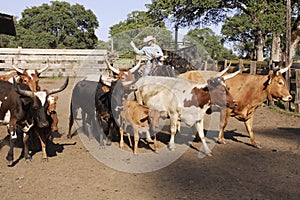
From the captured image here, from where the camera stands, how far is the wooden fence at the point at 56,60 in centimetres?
2403

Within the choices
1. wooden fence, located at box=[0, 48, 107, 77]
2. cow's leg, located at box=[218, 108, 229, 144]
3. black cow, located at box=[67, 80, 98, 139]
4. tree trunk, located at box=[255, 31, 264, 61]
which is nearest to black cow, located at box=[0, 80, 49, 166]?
black cow, located at box=[67, 80, 98, 139]

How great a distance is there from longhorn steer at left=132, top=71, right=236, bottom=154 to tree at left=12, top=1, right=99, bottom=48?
162ft

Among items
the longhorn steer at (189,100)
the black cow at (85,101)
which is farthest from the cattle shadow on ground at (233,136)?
the black cow at (85,101)

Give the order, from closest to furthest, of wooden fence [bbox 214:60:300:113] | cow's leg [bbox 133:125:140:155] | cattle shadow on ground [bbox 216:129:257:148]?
1. cow's leg [bbox 133:125:140:155]
2. cattle shadow on ground [bbox 216:129:257:148]
3. wooden fence [bbox 214:60:300:113]

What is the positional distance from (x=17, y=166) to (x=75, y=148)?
64.1 inches

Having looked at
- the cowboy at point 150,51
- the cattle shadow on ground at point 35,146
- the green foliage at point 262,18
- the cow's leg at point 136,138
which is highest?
the green foliage at point 262,18

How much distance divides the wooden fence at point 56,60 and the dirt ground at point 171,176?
16403 mm

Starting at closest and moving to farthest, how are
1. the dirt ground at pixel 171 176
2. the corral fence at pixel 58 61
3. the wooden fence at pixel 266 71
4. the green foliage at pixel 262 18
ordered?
the dirt ground at pixel 171 176 < the wooden fence at pixel 266 71 < the green foliage at pixel 262 18 < the corral fence at pixel 58 61

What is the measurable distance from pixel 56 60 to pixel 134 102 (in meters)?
18.9

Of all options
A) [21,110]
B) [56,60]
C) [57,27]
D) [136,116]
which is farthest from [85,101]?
[57,27]

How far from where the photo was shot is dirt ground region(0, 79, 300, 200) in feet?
18.5

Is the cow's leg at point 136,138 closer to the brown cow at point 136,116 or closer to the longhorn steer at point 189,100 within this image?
the brown cow at point 136,116

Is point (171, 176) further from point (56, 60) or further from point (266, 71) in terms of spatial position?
point (56, 60)

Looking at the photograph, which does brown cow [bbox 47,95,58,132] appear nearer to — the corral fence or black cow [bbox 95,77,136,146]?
black cow [bbox 95,77,136,146]
